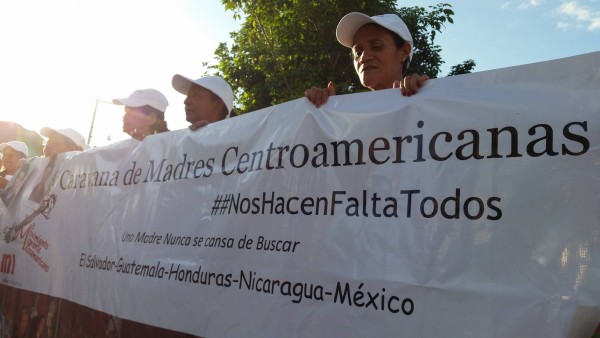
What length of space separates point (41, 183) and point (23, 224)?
1.25 feet

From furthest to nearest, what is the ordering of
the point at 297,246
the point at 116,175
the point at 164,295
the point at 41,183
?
the point at 41,183
the point at 116,175
the point at 164,295
the point at 297,246

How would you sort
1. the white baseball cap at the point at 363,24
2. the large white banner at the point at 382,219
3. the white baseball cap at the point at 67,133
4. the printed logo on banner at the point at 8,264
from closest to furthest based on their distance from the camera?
1. the large white banner at the point at 382,219
2. the white baseball cap at the point at 363,24
3. the printed logo on banner at the point at 8,264
4. the white baseball cap at the point at 67,133


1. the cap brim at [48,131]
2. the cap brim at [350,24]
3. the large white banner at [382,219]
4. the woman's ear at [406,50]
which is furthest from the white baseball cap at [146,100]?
the woman's ear at [406,50]

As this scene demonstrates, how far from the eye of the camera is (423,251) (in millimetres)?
1759

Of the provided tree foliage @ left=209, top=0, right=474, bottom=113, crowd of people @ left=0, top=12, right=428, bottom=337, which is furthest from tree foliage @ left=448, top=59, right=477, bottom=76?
crowd of people @ left=0, top=12, right=428, bottom=337

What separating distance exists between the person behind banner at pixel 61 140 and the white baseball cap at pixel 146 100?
109 cm

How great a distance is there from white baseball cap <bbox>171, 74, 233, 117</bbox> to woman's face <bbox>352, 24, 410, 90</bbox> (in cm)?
123

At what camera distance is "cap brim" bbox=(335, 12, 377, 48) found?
2.63 metres

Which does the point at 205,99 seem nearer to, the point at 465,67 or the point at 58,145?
the point at 58,145

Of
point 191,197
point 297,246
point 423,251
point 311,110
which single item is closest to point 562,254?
point 423,251

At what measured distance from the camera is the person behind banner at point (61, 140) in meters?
4.62

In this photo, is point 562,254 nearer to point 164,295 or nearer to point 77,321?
point 164,295

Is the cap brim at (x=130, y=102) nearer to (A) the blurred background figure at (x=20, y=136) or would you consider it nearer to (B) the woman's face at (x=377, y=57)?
(B) the woman's face at (x=377, y=57)

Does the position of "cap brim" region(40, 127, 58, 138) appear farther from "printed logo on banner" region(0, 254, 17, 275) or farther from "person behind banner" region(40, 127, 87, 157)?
"printed logo on banner" region(0, 254, 17, 275)
